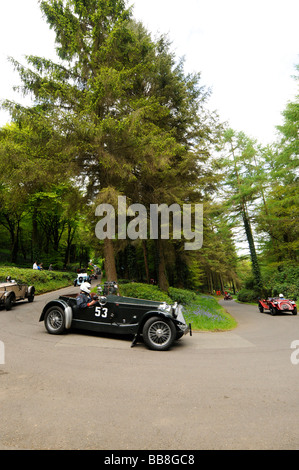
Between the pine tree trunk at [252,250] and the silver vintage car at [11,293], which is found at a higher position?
the pine tree trunk at [252,250]

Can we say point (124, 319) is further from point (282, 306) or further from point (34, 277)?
point (34, 277)

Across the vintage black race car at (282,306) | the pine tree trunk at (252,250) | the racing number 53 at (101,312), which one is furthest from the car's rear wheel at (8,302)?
the pine tree trunk at (252,250)

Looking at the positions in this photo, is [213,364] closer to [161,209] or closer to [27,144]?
[161,209]

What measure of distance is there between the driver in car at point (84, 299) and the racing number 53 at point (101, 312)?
0.23 meters

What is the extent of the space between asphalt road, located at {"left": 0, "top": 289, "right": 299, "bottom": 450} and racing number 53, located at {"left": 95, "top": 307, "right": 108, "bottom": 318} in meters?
0.74

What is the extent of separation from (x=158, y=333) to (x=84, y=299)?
7.83ft

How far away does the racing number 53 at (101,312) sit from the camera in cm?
680

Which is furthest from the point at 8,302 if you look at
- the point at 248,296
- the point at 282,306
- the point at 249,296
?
the point at 248,296

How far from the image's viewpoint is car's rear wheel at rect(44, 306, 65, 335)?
6.94 metres

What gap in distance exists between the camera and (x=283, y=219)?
73.6ft

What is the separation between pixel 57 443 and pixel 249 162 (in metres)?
29.4

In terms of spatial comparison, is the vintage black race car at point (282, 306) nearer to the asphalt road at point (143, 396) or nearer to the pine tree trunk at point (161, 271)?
the pine tree trunk at point (161, 271)

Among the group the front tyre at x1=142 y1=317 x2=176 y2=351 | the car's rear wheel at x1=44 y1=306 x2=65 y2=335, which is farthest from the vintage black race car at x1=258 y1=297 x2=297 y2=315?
the car's rear wheel at x1=44 y1=306 x2=65 y2=335

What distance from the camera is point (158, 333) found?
20.3 ft
